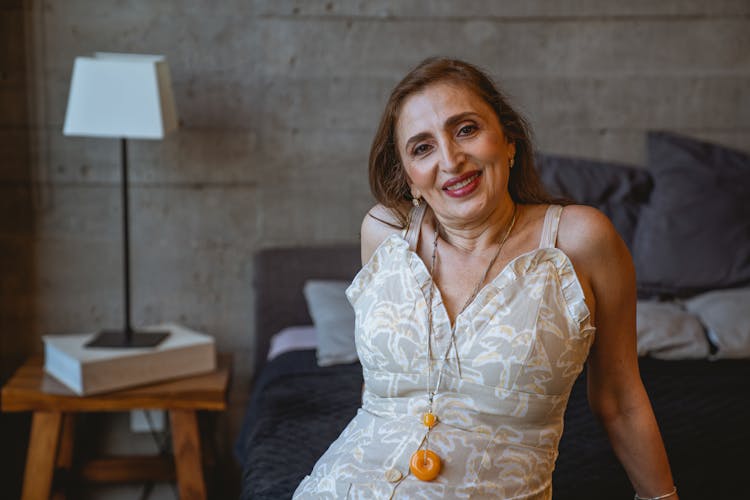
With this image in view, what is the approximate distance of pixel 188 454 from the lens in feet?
7.25

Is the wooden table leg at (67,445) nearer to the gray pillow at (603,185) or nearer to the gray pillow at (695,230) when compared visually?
the gray pillow at (603,185)

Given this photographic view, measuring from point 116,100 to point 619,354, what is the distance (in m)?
1.51

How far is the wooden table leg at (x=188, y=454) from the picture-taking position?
2.20 m

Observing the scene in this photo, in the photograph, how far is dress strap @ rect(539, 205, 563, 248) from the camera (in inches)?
54.2

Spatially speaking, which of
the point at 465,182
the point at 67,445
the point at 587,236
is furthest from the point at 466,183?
the point at 67,445

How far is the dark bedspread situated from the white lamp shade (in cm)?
76

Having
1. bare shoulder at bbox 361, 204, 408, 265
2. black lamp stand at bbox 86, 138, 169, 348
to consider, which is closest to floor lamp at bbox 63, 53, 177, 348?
black lamp stand at bbox 86, 138, 169, 348

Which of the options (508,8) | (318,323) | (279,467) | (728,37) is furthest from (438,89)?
(728,37)

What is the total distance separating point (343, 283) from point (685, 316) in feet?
3.29

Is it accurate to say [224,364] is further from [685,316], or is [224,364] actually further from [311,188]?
[685,316]

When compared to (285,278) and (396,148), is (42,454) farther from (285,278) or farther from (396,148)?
(396,148)

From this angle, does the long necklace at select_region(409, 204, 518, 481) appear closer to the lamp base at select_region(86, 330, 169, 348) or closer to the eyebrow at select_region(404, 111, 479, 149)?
the eyebrow at select_region(404, 111, 479, 149)

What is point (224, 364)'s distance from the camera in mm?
2436

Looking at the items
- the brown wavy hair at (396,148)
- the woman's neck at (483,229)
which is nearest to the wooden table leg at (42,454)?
the brown wavy hair at (396,148)
